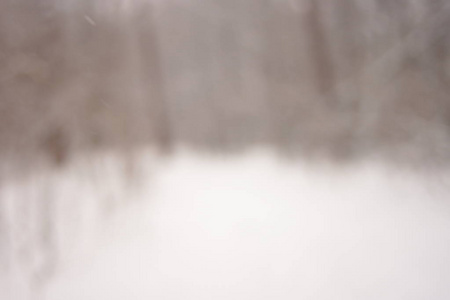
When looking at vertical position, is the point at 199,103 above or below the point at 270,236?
above

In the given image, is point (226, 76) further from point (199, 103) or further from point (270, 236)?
point (270, 236)

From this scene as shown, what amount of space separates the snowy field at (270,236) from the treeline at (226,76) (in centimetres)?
6

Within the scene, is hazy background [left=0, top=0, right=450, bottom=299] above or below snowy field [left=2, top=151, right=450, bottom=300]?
above

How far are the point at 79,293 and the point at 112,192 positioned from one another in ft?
0.65

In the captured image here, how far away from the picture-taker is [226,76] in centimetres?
69

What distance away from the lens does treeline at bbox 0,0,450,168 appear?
68 centimetres

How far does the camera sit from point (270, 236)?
0.67 metres

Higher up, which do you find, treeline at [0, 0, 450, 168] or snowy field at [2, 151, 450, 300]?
treeline at [0, 0, 450, 168]

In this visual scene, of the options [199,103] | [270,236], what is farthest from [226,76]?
[270,236]

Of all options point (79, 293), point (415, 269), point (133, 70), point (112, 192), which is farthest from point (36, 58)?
point (415, 269)

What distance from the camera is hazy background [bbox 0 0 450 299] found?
0.67 meters

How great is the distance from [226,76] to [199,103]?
74 mm

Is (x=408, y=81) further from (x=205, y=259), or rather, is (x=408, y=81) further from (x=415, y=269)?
(x=205, y=259)

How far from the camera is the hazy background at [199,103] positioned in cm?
67
